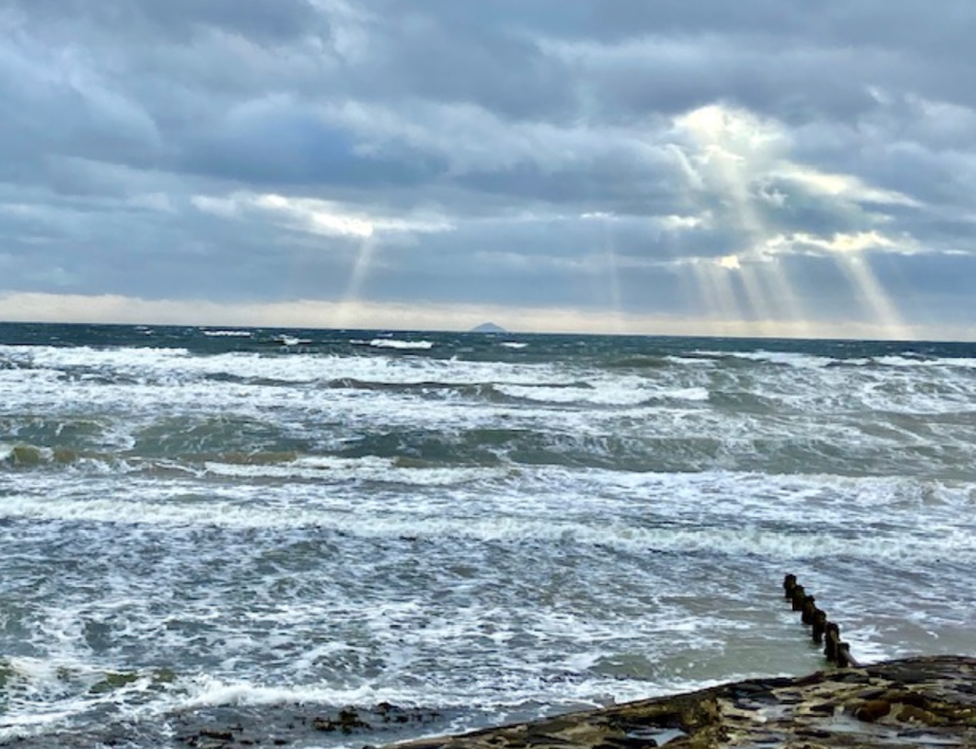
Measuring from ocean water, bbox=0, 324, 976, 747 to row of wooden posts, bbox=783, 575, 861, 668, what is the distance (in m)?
0.19

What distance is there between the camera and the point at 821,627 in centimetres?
825

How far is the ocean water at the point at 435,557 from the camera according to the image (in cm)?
707

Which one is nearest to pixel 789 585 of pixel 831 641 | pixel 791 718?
pixel 831 641

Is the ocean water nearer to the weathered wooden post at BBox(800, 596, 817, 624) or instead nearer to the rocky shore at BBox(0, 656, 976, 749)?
the weathered wooden post at BBox(800, 596, 817, 624)

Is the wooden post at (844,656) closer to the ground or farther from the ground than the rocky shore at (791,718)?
closer to the ground

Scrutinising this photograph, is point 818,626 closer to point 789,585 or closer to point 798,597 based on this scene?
point 798,597

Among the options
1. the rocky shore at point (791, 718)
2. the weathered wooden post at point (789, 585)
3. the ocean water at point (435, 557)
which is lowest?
the ocean water at point (435, 557)

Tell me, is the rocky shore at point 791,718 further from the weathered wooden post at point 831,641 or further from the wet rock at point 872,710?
the weathered wooden post at point 831,641

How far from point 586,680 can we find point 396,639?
1864 millimetres

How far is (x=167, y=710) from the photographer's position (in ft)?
21.1

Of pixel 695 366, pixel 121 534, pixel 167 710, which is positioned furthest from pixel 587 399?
pixel 167 710

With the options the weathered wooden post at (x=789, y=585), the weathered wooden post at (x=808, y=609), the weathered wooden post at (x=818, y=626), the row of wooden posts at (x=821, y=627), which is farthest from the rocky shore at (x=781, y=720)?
the weathered wooden post at (x=789, y=585)

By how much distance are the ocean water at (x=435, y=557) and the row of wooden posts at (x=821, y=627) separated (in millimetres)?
188

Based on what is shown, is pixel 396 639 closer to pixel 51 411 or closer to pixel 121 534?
pixel 121 534
